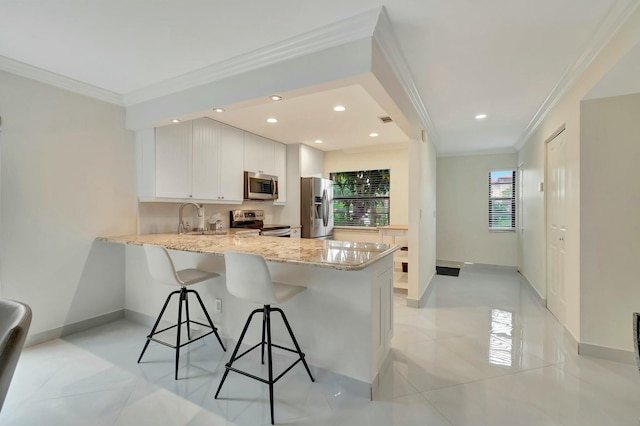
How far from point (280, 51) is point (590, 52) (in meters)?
2.34

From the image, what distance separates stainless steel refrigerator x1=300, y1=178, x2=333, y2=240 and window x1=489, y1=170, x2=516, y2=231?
11.2 ft

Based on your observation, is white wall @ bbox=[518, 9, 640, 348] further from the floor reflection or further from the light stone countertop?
the light stone countertop

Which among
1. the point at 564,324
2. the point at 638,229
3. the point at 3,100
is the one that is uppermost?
the point at 3,100

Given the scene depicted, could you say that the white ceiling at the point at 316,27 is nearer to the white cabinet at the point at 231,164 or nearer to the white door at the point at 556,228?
the white door at the point at 556,228

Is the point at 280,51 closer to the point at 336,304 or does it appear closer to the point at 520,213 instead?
the point at 336,304

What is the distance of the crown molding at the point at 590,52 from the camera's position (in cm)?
176

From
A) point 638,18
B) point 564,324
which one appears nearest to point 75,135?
point 638,18

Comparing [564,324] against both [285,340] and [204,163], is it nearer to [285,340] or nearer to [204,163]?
[285,340]

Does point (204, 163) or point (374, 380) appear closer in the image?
point (374, 380)

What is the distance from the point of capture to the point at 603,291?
246 centimetres

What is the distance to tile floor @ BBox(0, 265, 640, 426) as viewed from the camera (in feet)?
5.68

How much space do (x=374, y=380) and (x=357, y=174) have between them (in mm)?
4580

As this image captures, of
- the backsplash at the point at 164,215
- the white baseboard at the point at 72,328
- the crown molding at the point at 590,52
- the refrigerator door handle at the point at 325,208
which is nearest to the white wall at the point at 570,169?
Answer: the crown molding at the point at 590,52

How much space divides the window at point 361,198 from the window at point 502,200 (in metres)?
2.14
